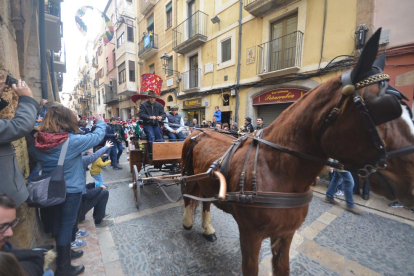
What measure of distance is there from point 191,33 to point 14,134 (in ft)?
40.0

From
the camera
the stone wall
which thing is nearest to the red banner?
the stone wall

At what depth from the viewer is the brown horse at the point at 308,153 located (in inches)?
36.0

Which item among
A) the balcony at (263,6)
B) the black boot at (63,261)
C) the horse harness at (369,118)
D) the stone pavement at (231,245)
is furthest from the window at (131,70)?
the horse harness at (369,118)

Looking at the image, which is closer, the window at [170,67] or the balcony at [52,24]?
the balcony at [52,24]

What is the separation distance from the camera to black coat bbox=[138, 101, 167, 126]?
431cm

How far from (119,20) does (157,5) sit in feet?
19.1

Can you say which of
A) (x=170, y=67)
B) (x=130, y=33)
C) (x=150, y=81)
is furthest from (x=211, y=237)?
(x=130, y=33)

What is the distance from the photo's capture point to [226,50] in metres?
9.73

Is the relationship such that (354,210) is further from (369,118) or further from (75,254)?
(75,254)

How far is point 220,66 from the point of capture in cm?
991

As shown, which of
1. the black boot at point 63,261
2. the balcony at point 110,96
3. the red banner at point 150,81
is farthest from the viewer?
the balcony at point 110,96

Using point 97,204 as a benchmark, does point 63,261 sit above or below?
below

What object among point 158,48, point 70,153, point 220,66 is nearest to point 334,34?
point 220,66

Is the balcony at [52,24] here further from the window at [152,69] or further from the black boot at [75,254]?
the window at [152,69]
